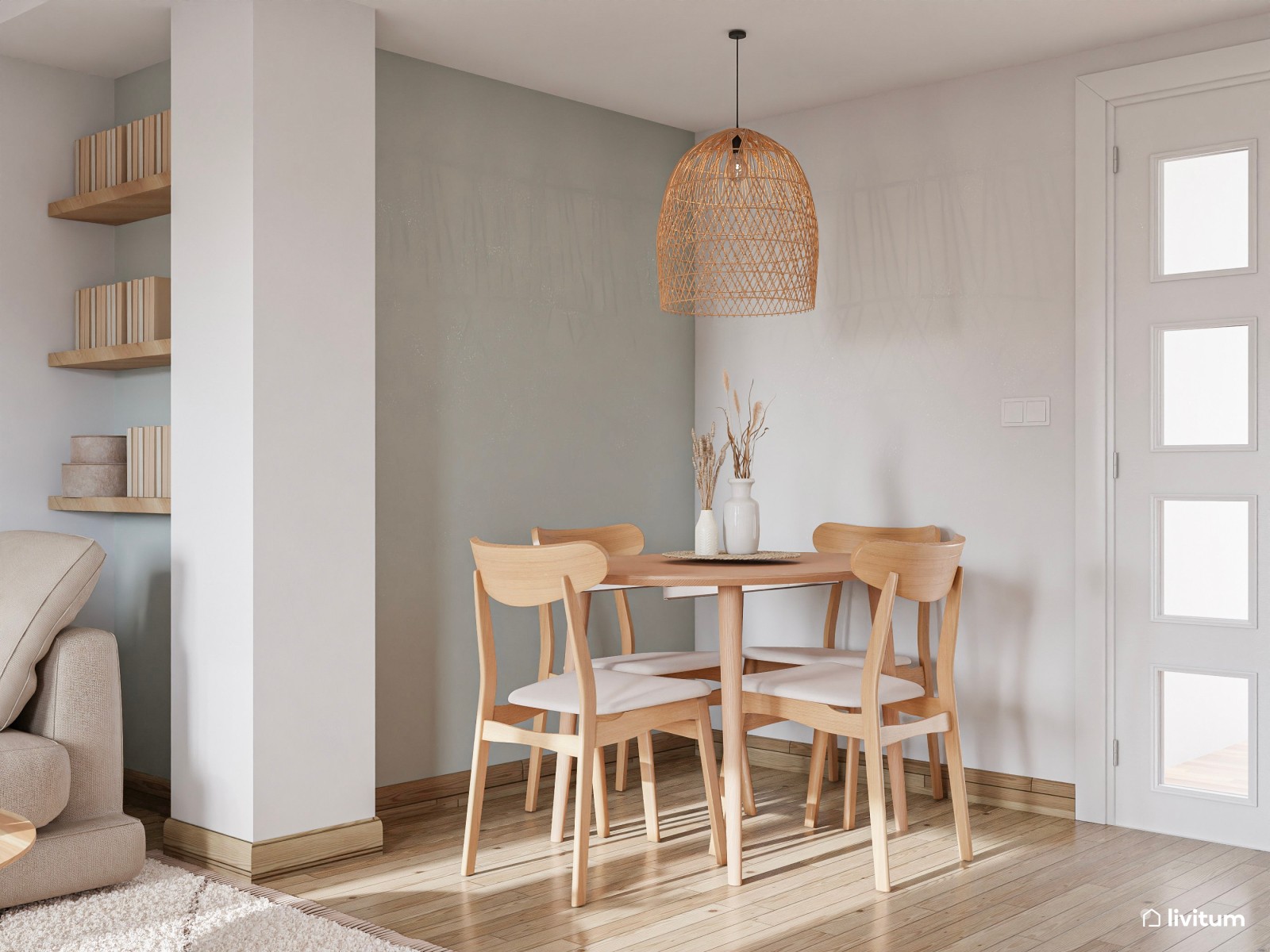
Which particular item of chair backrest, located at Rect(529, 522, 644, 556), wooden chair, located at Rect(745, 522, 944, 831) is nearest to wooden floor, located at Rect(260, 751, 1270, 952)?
wooden chair, located at Rect(745, 522, 944, 831)

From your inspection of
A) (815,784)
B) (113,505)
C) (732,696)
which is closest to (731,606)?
(732,696)

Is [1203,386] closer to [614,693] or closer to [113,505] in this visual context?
[614,693]

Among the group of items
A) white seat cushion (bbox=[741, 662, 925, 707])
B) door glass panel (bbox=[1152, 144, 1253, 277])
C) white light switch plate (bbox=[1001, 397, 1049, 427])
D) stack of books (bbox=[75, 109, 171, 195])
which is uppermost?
stack of books (bbox=[75, 109, 171, 195])

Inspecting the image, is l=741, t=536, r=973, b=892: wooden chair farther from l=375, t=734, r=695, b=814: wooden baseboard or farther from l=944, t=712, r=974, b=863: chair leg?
l=375, t=734, r=695, b=814: wooden baseboard

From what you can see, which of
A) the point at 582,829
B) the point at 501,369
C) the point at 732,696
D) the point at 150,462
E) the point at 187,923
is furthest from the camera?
the point at 501,369

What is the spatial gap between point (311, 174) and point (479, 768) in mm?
1647

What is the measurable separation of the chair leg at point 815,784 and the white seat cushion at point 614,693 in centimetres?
64

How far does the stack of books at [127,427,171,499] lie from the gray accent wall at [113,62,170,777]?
0.57 ft

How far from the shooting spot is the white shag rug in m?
2.57

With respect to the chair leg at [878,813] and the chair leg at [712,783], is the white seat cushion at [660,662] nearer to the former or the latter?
the chair leg at [712,783]

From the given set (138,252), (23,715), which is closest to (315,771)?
(23,715)

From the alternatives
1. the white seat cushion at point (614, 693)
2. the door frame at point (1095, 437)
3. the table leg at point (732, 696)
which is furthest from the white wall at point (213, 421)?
the door frame at point (1095, 437)

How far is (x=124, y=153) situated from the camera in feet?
12.3

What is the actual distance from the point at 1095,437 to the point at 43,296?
3.36m
